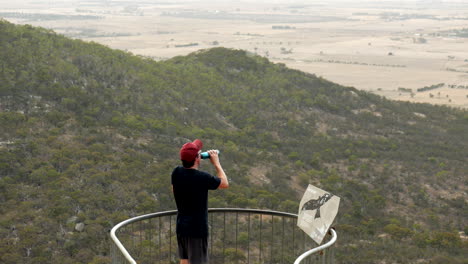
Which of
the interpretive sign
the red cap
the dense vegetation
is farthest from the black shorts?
the dense vegetation

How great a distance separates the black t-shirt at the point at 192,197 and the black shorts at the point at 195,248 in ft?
0.28

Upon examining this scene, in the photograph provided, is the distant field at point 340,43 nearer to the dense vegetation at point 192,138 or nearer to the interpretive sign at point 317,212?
the dense vegetation at point 192,138

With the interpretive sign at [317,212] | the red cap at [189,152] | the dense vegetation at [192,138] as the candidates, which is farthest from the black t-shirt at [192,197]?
the dense vegetation at [192,138]

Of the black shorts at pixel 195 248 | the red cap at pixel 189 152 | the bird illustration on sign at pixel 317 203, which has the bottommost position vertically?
the black shorts at pixel 195 248

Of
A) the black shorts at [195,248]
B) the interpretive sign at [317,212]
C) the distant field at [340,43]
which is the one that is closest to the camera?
the black shorts at [195,248]

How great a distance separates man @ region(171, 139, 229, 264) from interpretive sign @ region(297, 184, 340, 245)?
4.53 feet

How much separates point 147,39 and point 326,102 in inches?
3503

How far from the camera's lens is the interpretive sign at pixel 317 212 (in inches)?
278

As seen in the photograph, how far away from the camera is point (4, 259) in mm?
12992

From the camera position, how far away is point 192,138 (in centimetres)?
2616

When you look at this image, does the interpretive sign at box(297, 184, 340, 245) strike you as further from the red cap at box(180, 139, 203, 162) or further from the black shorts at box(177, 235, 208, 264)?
the red cap at box(180, 139, 203, 162)

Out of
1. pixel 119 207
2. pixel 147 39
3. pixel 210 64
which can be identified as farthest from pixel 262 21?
pixel 119 207

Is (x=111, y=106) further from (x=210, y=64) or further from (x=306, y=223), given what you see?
(x=306, y=223)

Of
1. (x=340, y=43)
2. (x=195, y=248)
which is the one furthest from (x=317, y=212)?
(x=340, y=43)
